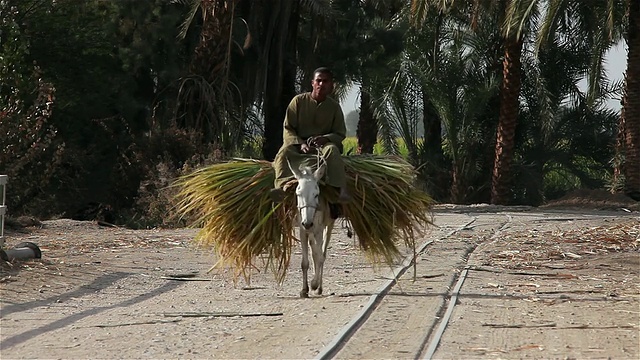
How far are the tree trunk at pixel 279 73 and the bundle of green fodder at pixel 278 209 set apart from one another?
62.6 ft

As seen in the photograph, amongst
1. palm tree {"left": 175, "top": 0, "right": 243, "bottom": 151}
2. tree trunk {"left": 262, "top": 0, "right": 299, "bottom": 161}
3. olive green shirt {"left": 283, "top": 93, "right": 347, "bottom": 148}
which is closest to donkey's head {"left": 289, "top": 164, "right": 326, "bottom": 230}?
olive green shirt {"left": 283, "top": 93, "right": 347, "bottom": 148}

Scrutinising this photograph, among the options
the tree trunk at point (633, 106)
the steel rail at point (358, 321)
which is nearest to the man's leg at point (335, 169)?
the steel rail at point (358, 321)

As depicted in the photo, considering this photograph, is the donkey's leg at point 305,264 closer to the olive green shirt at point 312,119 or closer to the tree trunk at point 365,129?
the olive green shirt at point 312,119

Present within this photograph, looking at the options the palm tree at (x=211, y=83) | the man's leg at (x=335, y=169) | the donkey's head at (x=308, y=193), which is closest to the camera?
the donkey's head at (x=308, y=193)

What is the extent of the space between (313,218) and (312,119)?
1.27 m

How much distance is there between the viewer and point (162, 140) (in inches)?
1134

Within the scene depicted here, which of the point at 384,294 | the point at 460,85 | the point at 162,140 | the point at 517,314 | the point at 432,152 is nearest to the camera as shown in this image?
the point at 517,314

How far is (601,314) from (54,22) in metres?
25.9

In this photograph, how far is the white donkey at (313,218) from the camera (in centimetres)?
1241

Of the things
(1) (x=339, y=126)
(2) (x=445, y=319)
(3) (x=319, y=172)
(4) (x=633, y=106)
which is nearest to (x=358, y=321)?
(2) (x=445, y=319)

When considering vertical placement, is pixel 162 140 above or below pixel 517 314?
above

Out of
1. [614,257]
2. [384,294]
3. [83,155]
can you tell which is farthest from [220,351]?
[83,155]

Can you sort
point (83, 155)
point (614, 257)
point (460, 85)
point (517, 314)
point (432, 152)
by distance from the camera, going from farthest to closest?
point (432, 152), point (460, 85), point (83, 155), point (614, 257), point (517, 314)

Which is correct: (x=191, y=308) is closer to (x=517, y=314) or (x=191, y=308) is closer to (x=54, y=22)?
(x=517, y=314)
